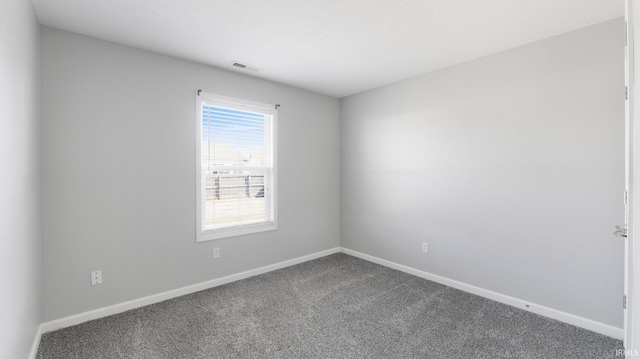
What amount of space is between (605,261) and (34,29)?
462cm

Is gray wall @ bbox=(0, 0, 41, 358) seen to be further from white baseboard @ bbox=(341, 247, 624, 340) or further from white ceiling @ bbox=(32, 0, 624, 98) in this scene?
white baseboard @ bbox=(341, 247, 624, 340)

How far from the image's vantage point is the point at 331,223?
4.38 m

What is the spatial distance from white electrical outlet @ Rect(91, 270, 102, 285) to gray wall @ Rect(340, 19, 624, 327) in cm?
310

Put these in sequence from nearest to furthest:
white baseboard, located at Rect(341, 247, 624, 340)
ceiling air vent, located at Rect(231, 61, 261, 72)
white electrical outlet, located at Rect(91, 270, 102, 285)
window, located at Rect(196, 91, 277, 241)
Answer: white baseboard, located at Rect(341, 247, 624, 340) < white electrical outlet, located at Rect(91, 270, 102, 285) < ceiling air vent, located at Rect(231, 61, 261, 72) < window, located at Rect(196, 91, 277, 241)

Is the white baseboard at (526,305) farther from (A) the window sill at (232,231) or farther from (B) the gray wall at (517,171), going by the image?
(A) the window sill at (232,231)

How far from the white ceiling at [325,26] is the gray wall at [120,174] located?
24cm

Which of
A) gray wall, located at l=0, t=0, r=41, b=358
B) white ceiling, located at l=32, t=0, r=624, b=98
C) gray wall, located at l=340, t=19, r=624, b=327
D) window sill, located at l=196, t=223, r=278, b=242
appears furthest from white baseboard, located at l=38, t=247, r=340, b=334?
white ceiling, located at l=32, t=0, r=624, b=98

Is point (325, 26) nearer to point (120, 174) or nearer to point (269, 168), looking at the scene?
point (269, 168)

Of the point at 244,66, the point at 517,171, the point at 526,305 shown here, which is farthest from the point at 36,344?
the point at 517,171

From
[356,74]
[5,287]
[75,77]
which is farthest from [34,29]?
[356,74]

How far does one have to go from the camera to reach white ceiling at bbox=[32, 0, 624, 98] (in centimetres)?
199

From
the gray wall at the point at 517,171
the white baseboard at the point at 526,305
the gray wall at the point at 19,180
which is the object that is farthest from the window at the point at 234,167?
the white baseboard at the point at 526,305

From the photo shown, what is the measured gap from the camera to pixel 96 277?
8.01ft

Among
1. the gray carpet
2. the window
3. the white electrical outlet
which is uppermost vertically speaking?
the window
